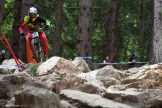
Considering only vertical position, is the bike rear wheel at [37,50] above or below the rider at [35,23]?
below

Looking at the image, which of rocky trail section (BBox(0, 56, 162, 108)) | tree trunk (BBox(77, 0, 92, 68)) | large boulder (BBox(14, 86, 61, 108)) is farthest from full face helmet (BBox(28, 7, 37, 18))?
large boulder (BBox(14, 86, 61, 108))

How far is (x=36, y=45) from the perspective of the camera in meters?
10.6

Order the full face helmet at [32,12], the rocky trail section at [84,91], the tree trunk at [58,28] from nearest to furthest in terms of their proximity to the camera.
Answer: the rocky trail section at [84,91] < the full face helmet at [32,12] < the tree trunk at [58,28]

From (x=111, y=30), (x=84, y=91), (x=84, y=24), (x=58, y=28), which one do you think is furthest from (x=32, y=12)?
(x=111, y=30)

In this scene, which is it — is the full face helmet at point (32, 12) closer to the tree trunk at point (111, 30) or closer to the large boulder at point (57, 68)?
the large boulder at point (57, 68)

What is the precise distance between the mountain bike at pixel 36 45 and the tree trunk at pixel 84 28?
218cm

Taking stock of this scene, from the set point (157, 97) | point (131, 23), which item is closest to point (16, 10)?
point (131, 23)

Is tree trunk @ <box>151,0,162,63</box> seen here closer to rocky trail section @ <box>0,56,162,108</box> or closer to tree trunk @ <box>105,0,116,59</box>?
rocky trail section @ <box>0,56,162,108</box>

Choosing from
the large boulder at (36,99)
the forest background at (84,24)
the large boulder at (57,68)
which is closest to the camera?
the large boulder at (36,99)

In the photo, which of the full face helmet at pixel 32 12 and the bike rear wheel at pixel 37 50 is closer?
the full face helmet at pixel 32 12

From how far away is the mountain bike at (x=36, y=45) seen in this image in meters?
10.4

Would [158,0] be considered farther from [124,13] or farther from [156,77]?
[124,13]

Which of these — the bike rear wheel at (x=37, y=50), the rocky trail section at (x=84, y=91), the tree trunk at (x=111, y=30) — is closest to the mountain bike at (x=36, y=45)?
the bike rear wheel at (x=37, y=50)

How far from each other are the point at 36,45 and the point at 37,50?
135mm
